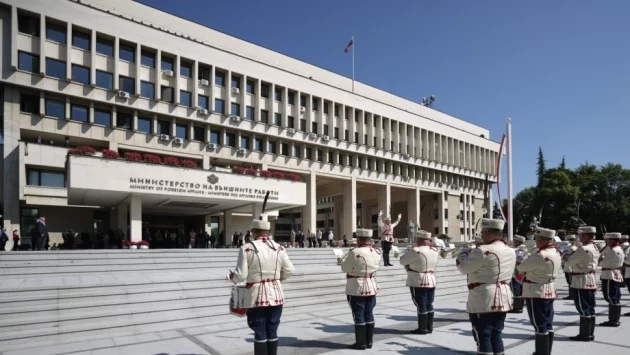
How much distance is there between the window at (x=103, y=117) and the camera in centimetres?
3400

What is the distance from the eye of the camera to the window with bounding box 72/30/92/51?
33.0 metres

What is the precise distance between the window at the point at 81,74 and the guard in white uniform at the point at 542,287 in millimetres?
33711

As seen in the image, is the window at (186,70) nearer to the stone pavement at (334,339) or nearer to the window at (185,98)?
the window at (185,98)

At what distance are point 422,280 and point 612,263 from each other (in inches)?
184

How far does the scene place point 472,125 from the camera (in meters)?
76.4

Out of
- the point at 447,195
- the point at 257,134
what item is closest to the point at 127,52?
the point at 257,134

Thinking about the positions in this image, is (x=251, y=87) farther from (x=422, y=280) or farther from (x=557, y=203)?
(x=557, y=203)

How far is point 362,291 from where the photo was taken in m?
8.23

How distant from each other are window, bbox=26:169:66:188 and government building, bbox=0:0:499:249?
0.10 metres

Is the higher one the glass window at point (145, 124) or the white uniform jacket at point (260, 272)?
the glass window at point (145, 124)

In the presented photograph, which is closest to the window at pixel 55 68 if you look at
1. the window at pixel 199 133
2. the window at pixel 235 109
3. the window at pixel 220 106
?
the window at pixel 199 133

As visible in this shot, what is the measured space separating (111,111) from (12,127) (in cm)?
662

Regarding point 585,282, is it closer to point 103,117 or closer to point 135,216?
point 135,216

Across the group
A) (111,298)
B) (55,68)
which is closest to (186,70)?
(55,68)
